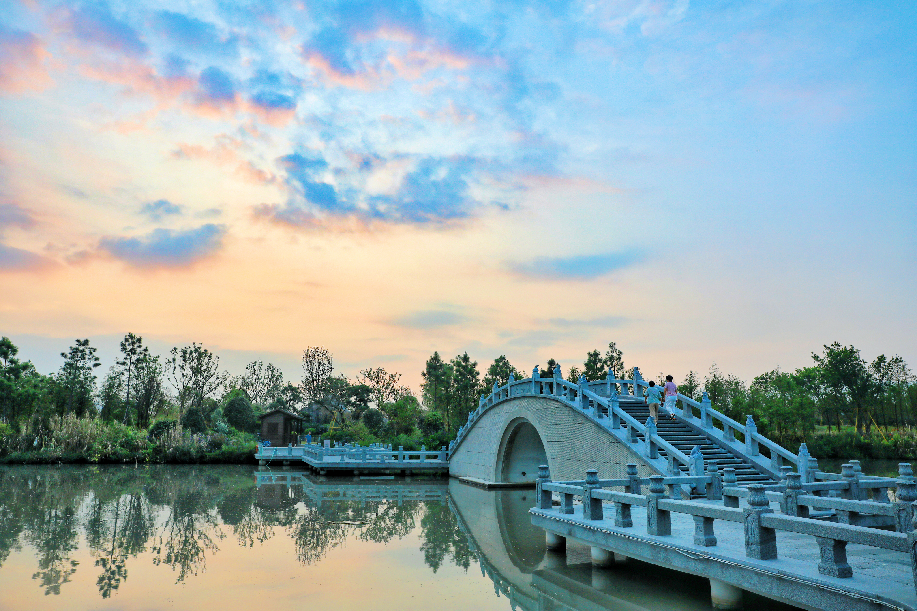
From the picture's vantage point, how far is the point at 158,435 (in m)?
40.4

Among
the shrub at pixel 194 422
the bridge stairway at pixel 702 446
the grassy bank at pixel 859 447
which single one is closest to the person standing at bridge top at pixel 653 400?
the bridge stairway at pixel 702 446

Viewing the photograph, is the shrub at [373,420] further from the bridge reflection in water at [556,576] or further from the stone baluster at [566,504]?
the stone baluster at [566,504]

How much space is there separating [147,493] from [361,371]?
116 feet

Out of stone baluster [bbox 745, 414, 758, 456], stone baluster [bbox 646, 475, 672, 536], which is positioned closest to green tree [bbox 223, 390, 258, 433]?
stone baluster [bbox 745, 414, 758, 456]

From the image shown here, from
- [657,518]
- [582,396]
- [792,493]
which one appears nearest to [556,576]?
[657,518]

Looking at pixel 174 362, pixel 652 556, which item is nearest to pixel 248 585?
pixel 652 556

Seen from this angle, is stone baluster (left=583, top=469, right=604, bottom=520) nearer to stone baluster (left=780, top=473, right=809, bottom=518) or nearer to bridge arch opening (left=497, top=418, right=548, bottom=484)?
stone baluster (left=780, top=473, right=809, bottom=518)

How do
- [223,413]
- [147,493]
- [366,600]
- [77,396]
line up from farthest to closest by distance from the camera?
[77,396] → [223,413] → [147,493] → [366,600]

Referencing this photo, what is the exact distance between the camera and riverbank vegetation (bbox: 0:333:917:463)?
3912 centimetres

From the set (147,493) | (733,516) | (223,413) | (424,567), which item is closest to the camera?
(733,516)

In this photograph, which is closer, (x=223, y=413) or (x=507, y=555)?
(x=507, y=555)

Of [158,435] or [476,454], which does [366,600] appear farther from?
[158,435]

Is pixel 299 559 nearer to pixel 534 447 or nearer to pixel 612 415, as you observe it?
pixel 612 415

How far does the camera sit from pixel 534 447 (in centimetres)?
2581
